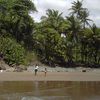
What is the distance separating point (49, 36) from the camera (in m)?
60.6

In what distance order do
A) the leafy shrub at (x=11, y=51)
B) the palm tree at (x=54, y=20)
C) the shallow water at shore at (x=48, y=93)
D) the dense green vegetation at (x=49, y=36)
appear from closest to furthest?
the shallow water at shore at (x=48, y=93) < the leafy shrub at (x=11, y=51) < the dense green vegetation at (x=49, y=36) < the palm tree at (x=54, y=20)

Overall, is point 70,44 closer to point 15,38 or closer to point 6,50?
point 15,38

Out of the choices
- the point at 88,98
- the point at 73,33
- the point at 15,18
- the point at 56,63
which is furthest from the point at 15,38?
the point at 88,98

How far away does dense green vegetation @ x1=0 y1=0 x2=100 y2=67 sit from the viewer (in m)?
54.1

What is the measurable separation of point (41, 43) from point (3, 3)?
Answer: 31.5ft

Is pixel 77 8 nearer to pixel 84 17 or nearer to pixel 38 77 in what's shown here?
pixel 84 17

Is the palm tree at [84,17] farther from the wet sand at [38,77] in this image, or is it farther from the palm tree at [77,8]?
the wet sand at [38,77]

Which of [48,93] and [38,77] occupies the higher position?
[38,77]

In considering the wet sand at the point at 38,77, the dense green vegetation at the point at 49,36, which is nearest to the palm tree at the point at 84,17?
the dense green vegetation at the point at 49,36

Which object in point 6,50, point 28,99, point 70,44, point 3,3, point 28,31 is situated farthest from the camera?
point 70,44

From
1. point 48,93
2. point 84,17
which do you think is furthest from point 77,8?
point 48,93

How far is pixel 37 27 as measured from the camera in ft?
196

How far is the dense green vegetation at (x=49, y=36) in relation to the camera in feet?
177

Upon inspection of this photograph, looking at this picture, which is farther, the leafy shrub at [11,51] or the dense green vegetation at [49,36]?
the dense green vegetation at [49,36]
